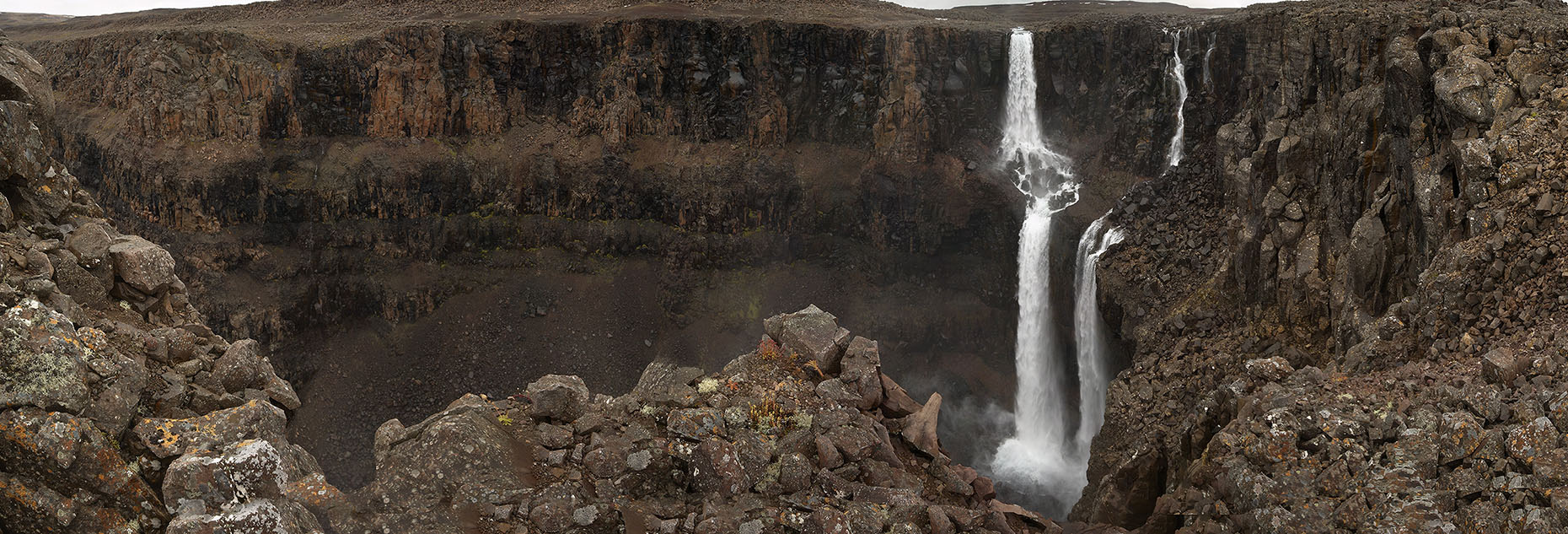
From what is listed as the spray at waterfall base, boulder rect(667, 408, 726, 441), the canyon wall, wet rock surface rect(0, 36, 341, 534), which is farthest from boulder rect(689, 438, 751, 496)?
the canyon wall

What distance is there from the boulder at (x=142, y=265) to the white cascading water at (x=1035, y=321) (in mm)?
25924

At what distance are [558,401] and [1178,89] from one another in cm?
3217

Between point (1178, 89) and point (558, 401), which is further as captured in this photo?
point (1178, 89)

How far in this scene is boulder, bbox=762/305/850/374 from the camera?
14422 mm

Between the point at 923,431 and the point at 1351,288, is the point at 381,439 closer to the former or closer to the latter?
the point at 923,431

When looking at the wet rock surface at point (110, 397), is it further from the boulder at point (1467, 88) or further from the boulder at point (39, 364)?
the boulder at point (1467, 88)

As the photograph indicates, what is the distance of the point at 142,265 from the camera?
11500 mm

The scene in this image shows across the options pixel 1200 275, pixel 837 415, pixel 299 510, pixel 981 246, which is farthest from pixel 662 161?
pixel 299 510

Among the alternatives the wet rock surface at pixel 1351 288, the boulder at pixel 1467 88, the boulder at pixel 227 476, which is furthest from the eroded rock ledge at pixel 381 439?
the boulder at pixel 1467 88

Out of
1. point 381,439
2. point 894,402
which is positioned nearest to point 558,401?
point 381,439

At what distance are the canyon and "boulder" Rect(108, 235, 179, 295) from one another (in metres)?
0.06

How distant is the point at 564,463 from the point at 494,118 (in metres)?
36.3

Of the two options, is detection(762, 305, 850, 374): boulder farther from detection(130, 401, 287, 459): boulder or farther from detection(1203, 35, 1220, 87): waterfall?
detection(1203, 35, 1220, 87): waterfall

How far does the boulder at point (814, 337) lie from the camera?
14422 millimetres
